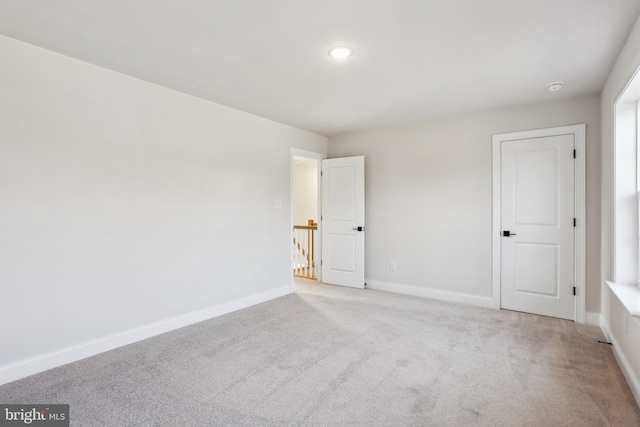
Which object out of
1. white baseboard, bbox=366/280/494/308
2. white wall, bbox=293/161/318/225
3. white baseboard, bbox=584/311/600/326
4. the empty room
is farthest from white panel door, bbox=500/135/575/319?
white wall, bbox=293/161/318/225

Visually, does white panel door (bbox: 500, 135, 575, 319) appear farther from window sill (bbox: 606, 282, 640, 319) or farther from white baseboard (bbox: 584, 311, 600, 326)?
window sill (bbox: 606, 282, 640, 319)

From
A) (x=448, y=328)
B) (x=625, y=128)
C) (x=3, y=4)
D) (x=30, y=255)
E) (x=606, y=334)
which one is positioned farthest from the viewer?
(x=448, y=328)

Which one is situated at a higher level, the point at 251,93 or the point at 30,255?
the point at 251,93

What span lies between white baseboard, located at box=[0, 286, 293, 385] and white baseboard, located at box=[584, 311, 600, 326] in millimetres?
3739

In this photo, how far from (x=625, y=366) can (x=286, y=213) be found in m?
3.71

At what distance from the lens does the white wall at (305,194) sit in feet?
26.0

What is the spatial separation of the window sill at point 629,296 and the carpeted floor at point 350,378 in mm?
549

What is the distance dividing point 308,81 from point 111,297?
259cm

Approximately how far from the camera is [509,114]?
3906 millimetres

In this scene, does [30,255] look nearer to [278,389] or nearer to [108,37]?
[108,37]

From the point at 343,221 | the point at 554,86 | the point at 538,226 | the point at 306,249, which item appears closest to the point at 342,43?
the point at 554,86

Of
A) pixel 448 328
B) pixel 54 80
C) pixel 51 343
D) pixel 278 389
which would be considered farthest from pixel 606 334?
pixel 54 80

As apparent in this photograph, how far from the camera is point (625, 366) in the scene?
235cm

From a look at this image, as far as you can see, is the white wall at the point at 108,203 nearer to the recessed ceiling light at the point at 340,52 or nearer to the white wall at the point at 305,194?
the recessed ceiling light at the point at 340,52
